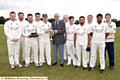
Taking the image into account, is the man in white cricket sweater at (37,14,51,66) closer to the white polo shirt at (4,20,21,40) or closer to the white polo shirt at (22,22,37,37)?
the white polo shirt at (22,22,37,37)

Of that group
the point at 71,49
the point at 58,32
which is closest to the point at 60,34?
the point at 58,32

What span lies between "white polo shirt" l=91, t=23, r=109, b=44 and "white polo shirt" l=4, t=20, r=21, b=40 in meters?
3.08

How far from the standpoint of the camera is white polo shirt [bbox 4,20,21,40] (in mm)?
8867

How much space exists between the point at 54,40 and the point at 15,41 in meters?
1.75

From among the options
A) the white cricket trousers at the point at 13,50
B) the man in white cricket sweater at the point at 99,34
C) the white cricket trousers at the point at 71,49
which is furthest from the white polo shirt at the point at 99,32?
the white cricket trousers at the point at 13,50

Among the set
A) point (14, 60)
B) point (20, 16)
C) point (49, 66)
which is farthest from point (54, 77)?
point (20, 16)

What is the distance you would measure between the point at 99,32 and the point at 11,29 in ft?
11.6

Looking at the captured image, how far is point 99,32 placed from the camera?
8602 mm

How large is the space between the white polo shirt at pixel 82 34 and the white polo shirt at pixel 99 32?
1.31ft

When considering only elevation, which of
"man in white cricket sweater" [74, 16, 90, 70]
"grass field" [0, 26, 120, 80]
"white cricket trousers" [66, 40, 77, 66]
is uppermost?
"man in white cricket sweater" [74, 16, 90, 70]

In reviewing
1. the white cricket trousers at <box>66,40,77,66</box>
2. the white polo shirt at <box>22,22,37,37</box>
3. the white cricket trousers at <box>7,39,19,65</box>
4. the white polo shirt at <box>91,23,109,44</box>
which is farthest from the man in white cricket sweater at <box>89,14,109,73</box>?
the white cricket trousers at <box>7,39,19,65</box>

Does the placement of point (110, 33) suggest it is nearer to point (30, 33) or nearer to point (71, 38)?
point (71, 38)

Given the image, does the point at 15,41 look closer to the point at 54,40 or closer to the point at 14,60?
the point at 14,60

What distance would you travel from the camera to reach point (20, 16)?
31.4 ft
